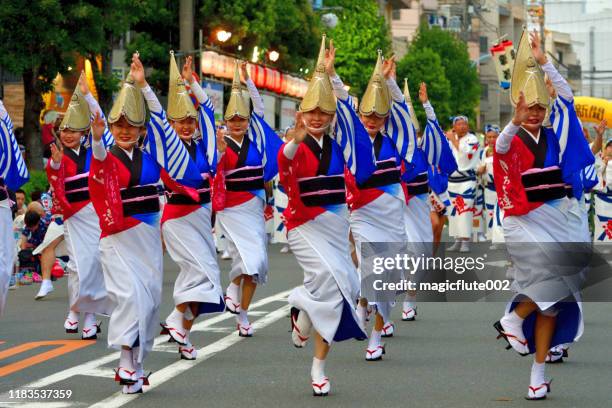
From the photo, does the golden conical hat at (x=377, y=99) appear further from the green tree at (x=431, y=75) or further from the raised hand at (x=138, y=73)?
the green tree at (x=431, y=75)

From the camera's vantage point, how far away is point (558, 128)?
962 cm

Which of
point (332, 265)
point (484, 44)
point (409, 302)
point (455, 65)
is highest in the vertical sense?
point (484, 44)

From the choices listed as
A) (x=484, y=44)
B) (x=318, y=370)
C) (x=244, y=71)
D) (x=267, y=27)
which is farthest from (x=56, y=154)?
(x=484, y=44)

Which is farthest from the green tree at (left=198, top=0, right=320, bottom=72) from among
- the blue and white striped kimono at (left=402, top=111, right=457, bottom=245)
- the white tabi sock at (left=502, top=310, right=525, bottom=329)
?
the white tabi sock at (left=502, top=310, right=525, bottom=329)

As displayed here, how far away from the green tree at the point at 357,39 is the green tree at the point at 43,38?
3434 cm

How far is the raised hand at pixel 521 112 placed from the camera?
29.8 feet

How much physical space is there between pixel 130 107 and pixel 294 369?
2.22 meters

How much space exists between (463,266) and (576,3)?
414ft

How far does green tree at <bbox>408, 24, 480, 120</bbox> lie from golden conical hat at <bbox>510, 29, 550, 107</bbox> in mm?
78278

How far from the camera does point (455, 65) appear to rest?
89125 millimetres

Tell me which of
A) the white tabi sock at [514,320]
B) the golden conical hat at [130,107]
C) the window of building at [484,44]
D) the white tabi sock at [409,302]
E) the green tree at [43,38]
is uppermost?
the window of building at [484,44]

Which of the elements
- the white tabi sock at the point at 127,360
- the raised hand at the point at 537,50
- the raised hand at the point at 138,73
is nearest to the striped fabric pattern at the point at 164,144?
the raised hand at the point at 138,73

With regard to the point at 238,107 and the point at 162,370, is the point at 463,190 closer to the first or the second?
the point at 238,107

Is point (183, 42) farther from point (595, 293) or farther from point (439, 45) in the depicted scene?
point (439, 45)
